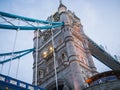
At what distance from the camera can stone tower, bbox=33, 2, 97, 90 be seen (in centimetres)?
2184

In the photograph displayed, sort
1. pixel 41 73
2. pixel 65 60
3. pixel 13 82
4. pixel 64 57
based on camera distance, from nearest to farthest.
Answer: pixel 13 82, pixel 65 60, pixel 64 57, pixel 41 73

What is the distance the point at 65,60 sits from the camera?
25.0 m

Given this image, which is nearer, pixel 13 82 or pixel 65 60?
pixel 13 82

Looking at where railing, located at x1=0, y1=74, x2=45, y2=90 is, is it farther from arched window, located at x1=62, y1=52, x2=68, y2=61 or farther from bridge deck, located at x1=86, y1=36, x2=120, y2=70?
bridge deck, located at x1=86, y1=36, x2=120, y2=70

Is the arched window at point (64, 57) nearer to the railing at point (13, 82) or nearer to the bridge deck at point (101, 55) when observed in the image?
the bridge deck at point (101, 55)

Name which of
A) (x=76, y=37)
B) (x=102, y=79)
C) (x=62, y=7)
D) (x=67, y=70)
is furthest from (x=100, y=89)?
(x=62, y=7)

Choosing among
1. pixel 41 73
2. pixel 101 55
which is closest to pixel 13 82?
pixel 41 73

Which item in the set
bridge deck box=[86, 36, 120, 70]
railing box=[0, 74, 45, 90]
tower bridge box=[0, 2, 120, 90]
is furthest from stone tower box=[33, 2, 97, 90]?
railing box=[0, 74, 45, 90]

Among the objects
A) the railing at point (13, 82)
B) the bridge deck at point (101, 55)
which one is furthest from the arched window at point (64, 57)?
the railing at point (13, 82)

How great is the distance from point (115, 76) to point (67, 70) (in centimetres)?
723

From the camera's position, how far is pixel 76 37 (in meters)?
29.4

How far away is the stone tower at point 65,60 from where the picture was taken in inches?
860

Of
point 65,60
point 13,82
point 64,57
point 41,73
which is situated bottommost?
point 13,82

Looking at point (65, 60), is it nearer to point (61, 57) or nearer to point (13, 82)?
point (61, 57)
